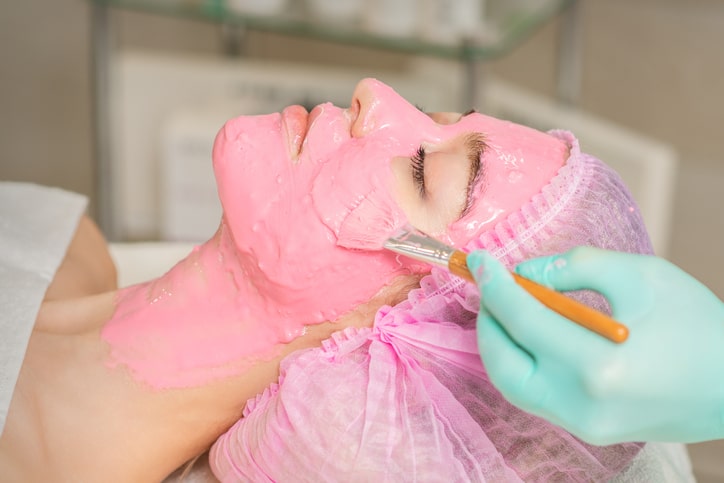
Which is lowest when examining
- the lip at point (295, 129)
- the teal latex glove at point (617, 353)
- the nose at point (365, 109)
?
the teal latex glove at point (617, 353)

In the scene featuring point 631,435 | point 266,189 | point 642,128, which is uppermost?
point 266,189

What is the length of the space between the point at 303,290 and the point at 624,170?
4.30ft

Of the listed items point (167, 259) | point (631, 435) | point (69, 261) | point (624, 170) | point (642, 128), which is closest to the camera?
point (631, 435)

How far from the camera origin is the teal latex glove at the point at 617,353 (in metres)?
0.71

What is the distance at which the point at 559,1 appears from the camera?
235cm

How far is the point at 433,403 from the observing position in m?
0.93

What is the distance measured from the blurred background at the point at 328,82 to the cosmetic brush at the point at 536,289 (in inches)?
50.3

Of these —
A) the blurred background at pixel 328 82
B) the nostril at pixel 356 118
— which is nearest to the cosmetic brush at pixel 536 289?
the nostril at pixel 356 118

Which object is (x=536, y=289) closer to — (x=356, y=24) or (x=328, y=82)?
(x=356, y=24)

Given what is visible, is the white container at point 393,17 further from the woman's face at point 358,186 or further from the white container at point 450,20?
the woman's face at point 358,186

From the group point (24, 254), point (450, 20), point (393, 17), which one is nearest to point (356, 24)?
point (393, 17)

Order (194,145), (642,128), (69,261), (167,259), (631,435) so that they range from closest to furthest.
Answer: (631,435), (69,261), (167,259), (194,145), (642,128)

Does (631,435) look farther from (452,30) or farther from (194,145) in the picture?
(194,145)

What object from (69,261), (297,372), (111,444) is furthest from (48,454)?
(69,261)
